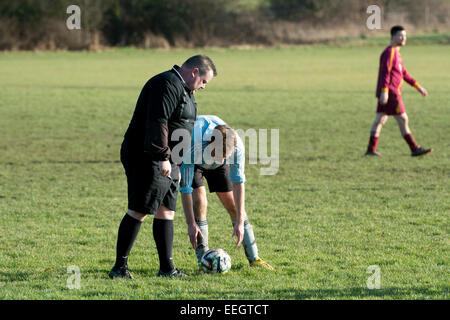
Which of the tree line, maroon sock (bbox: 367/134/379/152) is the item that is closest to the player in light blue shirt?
maroon sock (bbox: 367/134/379/152)

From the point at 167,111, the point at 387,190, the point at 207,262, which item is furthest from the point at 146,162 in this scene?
the point at 387,190

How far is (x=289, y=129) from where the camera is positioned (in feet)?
54.1

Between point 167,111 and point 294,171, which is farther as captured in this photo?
point 294,171

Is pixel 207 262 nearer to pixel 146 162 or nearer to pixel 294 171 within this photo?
pixel 146 162

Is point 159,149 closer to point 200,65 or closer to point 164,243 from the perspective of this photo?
point 200,65

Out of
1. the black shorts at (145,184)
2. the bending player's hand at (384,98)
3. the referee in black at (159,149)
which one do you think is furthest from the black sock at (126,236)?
the bending player's hand at (384,98)

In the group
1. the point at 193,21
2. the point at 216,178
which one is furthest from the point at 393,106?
the point at 193,21

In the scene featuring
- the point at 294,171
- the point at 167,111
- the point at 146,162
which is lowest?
the point at 294,171

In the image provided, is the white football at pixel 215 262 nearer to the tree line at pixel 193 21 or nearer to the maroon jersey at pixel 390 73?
the maroon jersey at pixel 390 73

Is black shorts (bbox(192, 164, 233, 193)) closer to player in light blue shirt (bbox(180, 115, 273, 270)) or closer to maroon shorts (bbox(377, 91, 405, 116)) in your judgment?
player in light blue shirt (bbox(180, 115, 273, 270))

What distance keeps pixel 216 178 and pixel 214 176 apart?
3 centimetres

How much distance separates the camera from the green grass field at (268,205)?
5734 mm

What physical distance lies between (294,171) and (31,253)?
223 inches

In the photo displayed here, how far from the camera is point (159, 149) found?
5.48 metres
